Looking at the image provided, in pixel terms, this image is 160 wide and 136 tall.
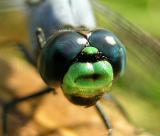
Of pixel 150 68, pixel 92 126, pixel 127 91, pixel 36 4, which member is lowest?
pixel 127 91

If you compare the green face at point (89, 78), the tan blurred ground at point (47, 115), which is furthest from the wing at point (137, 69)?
A: the green face at point (89, 78)

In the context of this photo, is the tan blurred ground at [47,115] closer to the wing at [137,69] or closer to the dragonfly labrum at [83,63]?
the wing at [137,69]

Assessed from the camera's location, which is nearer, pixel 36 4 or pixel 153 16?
pixel 36 4

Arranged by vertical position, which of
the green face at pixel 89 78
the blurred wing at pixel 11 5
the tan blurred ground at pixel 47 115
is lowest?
the tan blurred ground at pixel 47 115

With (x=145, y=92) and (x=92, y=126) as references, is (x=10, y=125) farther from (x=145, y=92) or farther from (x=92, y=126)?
(x=145, y=92)

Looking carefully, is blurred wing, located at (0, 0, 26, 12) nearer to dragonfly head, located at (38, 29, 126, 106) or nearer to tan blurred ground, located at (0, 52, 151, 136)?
tan blurred ground, located at (0, 52, 151, 136)

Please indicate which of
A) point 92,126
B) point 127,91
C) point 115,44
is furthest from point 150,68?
point 127,91
